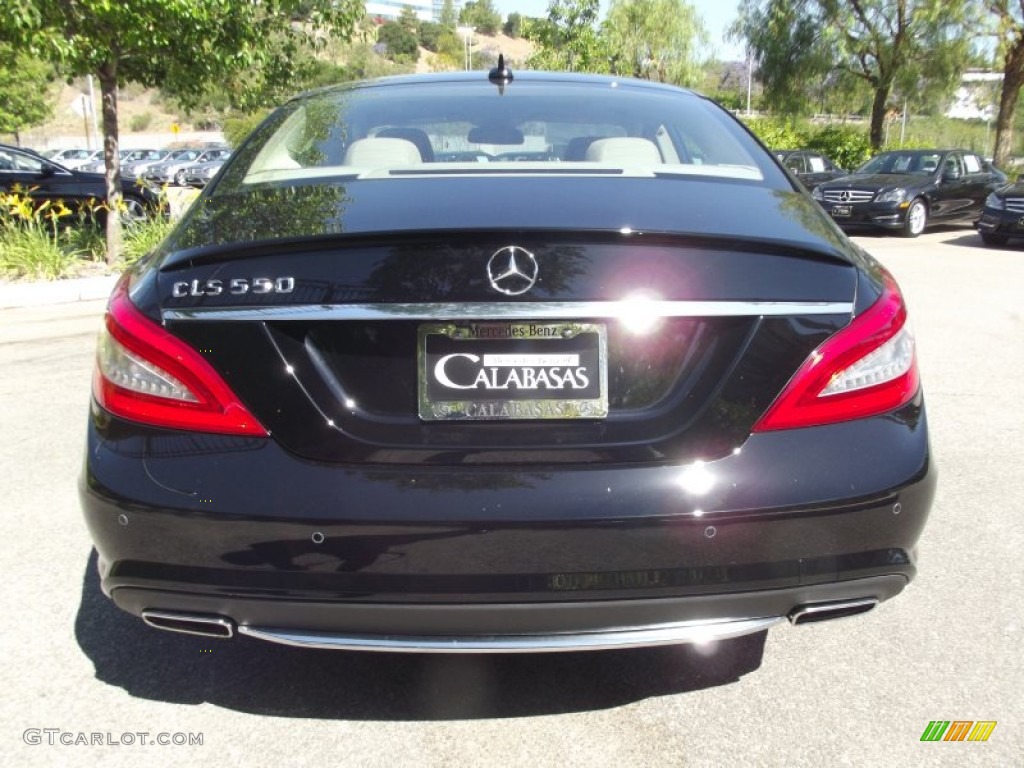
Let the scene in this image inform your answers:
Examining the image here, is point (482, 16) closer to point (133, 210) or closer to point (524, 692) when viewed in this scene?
point (133, 210)

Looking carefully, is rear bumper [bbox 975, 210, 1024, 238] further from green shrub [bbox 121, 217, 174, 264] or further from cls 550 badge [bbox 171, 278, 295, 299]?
cls 550 badge [bbox 171, 278, 295, 299]

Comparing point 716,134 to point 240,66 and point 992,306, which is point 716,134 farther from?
point 240,66

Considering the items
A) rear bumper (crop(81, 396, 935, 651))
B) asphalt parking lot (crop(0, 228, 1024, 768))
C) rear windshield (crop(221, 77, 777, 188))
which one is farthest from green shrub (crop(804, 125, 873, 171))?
rear bumper (crop(81, 396, 935, 651))

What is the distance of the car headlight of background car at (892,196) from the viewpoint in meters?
16.3

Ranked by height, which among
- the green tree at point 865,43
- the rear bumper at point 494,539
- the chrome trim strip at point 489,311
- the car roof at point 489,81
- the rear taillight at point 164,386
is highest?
the green tree at point 865,43

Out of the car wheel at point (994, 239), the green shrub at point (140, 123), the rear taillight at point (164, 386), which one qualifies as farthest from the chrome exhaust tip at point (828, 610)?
the green shrub at point (140, 123)

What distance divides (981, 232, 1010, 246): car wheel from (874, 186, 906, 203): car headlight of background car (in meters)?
1.56

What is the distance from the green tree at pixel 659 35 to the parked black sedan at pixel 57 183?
3418cm

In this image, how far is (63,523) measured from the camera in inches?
143

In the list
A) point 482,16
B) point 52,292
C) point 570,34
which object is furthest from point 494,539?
point 482,16

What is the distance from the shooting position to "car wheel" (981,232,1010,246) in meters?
14.9

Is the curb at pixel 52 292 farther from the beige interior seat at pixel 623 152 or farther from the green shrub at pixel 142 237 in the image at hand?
the beige interior seat at pixel 623 152

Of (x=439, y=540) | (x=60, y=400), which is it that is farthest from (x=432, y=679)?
(x=60, y=400)

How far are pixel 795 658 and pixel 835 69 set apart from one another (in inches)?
1130
